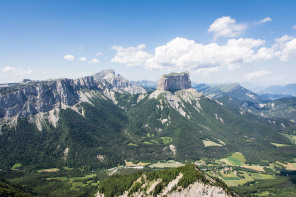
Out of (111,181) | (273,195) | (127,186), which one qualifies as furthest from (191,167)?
(273,195)

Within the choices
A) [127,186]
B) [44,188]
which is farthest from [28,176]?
[127,186]

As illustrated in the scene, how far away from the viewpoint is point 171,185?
10631cm

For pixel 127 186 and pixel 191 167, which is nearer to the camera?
pixel 191 167

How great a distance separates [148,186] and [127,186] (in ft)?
61.0

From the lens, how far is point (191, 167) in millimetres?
110562

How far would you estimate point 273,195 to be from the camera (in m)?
170

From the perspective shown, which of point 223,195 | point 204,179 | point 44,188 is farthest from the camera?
point 44,188

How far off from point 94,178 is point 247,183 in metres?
170

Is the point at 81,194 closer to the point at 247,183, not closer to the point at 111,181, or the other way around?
the point at 111,181

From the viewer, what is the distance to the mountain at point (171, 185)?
96688 mm

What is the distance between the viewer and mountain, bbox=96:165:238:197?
3807 inches

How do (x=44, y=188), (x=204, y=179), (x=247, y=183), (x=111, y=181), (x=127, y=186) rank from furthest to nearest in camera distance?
(x=247, y=183) → (x=44, y=188) → (x=111, y=181) → (x=127, y=186) → (x=204, y=179)

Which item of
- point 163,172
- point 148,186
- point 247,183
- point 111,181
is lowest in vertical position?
point 247,183

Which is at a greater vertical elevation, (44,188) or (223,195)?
(223,195)
